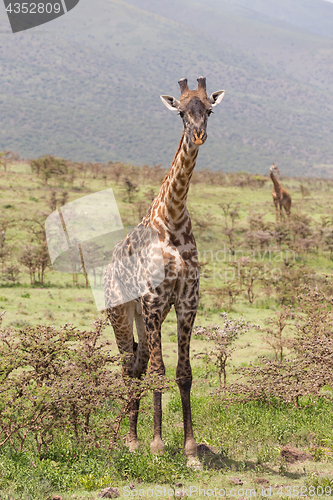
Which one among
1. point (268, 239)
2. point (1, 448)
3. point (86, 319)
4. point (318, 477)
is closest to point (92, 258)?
point (86, 319)

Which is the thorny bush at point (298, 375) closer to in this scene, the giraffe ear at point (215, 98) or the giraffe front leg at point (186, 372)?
the giraffe front leg at point (186, 372)

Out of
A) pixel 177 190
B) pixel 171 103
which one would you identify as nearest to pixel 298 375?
pixel 177 190

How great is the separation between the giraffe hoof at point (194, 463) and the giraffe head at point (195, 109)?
11.3ft

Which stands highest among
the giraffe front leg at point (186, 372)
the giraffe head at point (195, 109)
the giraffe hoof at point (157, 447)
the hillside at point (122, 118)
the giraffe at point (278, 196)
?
the hillside at point (122, 118)

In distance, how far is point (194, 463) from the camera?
5.27 metres

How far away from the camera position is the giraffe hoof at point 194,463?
5.23 metres

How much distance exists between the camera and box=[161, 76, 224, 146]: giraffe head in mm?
4938

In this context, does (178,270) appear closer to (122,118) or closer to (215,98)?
(215,98)

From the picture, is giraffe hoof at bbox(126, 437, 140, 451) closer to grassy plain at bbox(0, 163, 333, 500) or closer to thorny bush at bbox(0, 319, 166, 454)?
grassy plain at bbox(0, 163, 333, 500)

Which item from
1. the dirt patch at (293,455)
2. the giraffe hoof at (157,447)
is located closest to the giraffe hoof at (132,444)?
the giraffe hoof at (157,447)

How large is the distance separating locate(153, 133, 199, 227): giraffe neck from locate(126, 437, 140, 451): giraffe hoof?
2787mm

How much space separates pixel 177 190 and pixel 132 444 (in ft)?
10.6

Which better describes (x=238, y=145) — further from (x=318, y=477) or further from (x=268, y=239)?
(x=318, y=477)

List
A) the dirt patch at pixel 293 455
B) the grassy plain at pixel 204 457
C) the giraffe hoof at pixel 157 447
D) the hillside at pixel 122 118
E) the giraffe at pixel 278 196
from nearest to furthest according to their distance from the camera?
the grassy plain at pixel 204 457 → the giraffe hoof at pixel 157 447 → the dirt patch at pixel 293 455 → the giraffe at pixel 278 196 → the hillside at pixel 122 118
